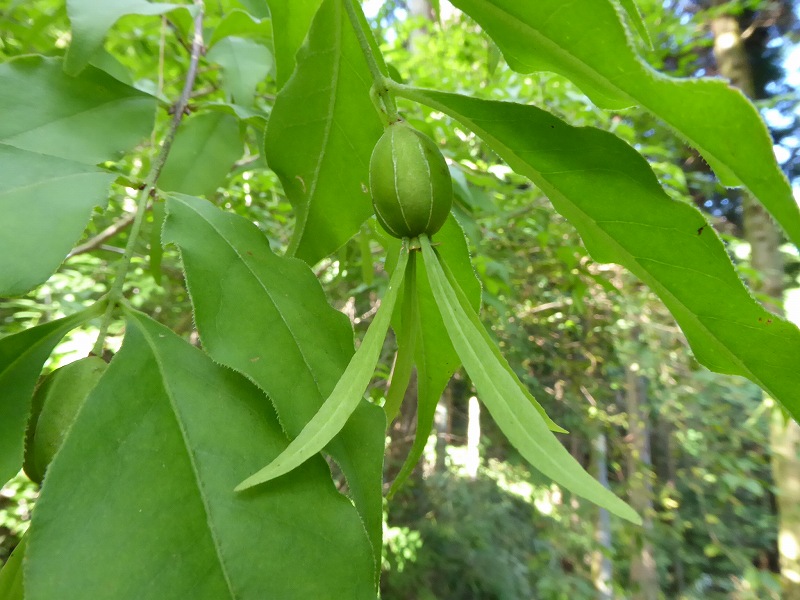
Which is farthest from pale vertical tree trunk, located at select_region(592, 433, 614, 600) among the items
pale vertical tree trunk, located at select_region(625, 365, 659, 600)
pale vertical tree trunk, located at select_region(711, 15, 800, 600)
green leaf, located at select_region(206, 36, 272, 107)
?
green leaf, located at select_region(206, 36, 272, 107)

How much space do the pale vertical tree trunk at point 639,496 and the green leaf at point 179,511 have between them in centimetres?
586

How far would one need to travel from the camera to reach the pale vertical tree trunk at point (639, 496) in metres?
5.92

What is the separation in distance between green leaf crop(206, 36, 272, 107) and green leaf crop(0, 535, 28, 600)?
78cm

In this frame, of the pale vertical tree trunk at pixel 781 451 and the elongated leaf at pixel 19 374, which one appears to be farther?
the pale vertical tree trunk at pixel 781 451

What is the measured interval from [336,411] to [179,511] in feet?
0.45

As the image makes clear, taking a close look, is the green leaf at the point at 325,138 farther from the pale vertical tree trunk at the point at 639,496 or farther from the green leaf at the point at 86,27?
the pale vertical tree trunk at the point at 639,496

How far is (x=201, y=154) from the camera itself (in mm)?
981

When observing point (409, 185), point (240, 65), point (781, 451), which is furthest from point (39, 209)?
point (781, 451)

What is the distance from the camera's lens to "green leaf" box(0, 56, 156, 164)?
655 mm

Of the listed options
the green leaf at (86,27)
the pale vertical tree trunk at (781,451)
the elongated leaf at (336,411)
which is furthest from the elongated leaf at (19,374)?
the pale vertical tree trunk at (781,451)

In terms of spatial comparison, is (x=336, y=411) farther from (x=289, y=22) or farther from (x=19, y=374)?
(x=289, y=22)

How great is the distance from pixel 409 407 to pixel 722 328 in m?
3.48

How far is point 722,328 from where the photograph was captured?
0.50 m

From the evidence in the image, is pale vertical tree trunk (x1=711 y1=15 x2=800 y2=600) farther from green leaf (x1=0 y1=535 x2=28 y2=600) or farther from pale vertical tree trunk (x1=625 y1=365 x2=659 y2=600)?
green leaf (x1=0 y1=535 x2=28 y2=600)
